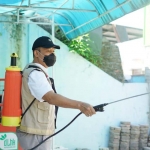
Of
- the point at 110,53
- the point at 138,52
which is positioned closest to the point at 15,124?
the point at 110,53

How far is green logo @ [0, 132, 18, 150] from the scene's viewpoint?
17.8 ft

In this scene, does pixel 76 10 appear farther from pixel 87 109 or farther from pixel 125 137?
pixel 87 109

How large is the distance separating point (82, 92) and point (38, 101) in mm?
4869

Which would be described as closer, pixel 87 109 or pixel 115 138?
pixel 87 109

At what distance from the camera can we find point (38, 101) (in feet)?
9.98

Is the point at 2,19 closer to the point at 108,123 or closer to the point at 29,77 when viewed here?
the point at 108,123

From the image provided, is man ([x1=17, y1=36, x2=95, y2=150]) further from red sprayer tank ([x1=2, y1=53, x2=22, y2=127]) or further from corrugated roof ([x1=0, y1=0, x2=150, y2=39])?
corrugated roof ([x1=0, y1=0, x2=150, y2=39])

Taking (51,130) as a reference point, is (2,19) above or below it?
above

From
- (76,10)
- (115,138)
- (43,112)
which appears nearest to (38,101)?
(43,112)

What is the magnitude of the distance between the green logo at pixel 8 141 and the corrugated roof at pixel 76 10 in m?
1.97

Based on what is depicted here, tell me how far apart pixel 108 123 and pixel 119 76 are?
1565 millimetres

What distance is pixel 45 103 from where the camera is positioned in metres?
3.07

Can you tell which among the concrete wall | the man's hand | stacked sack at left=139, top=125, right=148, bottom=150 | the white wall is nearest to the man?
the man's hand

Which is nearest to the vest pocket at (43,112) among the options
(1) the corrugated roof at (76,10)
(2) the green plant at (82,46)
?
(1) the corrugated roof at (76,10)
